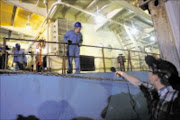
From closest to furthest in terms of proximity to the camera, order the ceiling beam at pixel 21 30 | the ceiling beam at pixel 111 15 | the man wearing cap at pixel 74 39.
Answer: the man wearing cap at pixel 74 39, the ceiling beam at pixel 111 15, the ceiling beam at pixel 21 30

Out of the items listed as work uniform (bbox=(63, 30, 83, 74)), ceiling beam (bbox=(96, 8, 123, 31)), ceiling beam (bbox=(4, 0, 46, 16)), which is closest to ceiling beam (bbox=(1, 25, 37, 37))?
ceiling beam (bbox=(4, 0, 46, 16))

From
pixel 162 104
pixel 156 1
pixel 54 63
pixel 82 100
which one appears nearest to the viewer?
pixel 162 104

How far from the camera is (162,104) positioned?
5.50 feet

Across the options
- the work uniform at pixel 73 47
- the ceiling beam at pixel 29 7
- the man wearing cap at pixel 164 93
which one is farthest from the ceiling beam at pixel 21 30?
the man wearing cap at pixel 164 93

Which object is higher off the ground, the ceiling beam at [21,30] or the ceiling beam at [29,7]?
the ceiling beam at [29,7]

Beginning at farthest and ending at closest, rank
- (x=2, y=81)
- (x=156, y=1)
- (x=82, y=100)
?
(x=82, y=100) < (x=2, y=81) < (x=156, y=1)

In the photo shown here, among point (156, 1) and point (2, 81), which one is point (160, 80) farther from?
point (2, 81)

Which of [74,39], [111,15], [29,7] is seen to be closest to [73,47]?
[74,39]

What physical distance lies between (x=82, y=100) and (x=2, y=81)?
8.13 ft

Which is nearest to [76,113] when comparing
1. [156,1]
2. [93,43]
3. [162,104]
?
[162,104]

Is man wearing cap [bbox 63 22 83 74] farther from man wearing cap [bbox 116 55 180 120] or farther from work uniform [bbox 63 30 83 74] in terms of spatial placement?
man wearing cap [bbox 116 55 180 120]

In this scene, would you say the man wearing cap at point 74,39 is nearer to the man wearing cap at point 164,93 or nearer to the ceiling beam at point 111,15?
the man wearing cap at point 164,93

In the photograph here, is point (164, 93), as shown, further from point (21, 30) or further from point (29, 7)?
point (21, 30)

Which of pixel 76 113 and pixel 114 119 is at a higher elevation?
pixel 76 113
